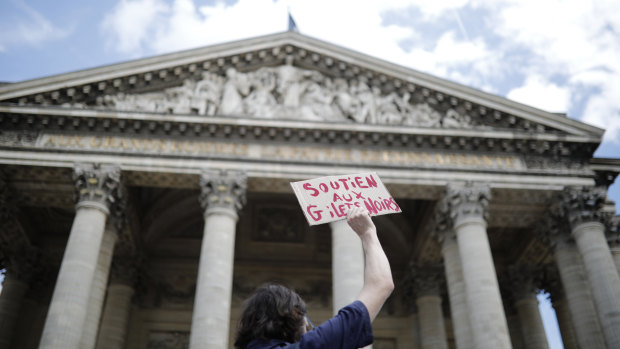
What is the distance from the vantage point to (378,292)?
2.48 metres

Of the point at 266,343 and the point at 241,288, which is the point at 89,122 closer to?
the point at 241,288

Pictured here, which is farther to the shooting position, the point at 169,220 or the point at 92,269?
the point at 169,220

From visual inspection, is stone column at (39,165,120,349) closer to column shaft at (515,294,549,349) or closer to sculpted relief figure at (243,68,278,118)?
sculpted relief figure at (243,68,278,118)

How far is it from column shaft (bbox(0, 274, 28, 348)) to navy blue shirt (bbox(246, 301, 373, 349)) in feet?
59.3

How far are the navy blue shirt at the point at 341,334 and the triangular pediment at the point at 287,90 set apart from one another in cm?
1385

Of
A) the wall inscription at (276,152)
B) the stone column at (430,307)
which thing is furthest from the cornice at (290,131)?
the stone column at (430,307)

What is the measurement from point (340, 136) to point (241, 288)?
794cm

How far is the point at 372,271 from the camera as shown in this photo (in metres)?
2.55

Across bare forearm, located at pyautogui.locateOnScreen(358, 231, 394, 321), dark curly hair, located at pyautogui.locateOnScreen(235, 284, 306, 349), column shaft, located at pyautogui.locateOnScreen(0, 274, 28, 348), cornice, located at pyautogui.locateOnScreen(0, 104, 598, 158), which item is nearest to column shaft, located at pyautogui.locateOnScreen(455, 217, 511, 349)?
cornice, located at pyautogui.locateOnScreen(0, 104, 598, 158)

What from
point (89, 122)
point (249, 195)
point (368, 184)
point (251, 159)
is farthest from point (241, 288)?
point (368, 184)

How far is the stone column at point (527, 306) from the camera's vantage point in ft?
63.5

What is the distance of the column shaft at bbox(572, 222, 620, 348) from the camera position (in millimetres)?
13633

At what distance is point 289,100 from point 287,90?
38 cm

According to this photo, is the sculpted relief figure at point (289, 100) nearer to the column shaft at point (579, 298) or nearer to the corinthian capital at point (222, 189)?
the corinthian capital at point (222, 189)
